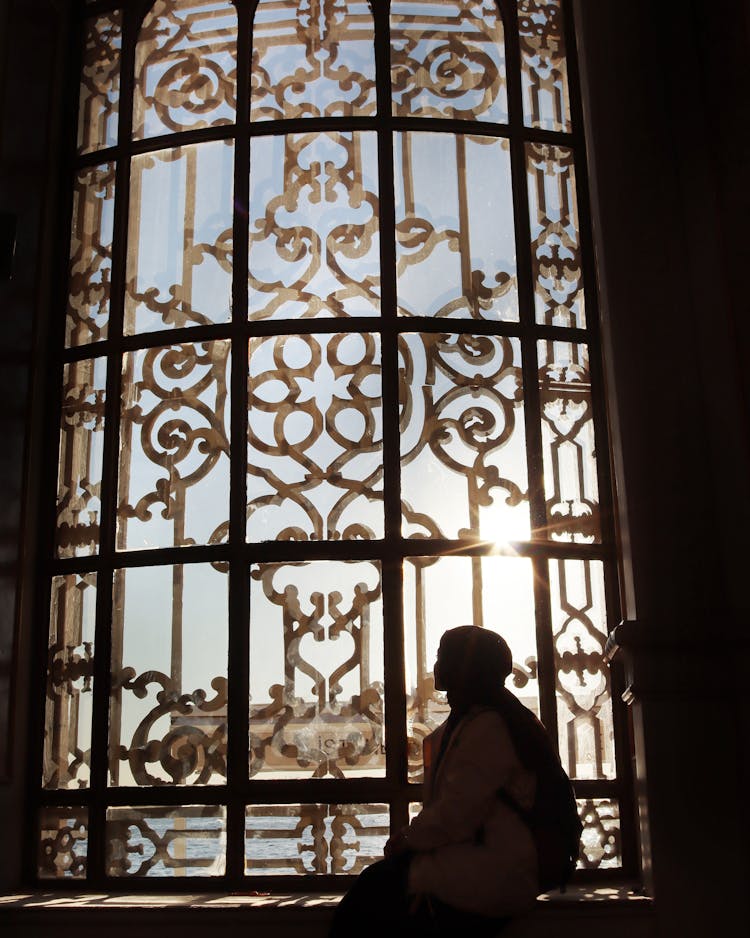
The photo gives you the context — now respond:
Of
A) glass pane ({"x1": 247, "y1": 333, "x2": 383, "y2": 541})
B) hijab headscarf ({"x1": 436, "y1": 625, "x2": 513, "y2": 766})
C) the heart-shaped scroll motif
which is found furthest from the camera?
glass pane ({"x1": 247, "y1": 333, "x2": 383, "y2": 541})

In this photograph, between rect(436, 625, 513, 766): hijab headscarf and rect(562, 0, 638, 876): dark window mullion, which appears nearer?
rect(436, 625, 513, 766): hijab headscarf

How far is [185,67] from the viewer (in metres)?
3.59

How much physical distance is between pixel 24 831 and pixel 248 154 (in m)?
2.14

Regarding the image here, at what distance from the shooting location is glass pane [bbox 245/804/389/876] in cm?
296

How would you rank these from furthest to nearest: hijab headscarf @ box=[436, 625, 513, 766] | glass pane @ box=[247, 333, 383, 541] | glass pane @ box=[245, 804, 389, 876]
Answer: glass pane @ box=[247, 333, 383, 541], glass pane @ box=[245, 804, 389, 876], hijab headscarf @ box=[436, 625, 513, 766]

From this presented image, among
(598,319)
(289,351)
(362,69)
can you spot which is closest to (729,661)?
(598,319)

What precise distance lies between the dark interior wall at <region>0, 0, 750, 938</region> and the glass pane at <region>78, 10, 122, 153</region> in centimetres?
16

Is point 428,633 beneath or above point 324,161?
beneath

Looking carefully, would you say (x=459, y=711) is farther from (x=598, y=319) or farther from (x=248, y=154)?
(x=248, y=154)

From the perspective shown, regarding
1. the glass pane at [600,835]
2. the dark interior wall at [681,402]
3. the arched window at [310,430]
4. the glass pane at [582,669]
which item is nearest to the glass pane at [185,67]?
the arched window at [310,430]

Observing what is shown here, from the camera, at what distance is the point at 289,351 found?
331 cm

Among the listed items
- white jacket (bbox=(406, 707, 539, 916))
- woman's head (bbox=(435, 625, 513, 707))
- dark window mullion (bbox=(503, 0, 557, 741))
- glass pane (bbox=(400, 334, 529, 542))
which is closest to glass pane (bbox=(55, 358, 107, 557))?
glass pane (bbox=(400, 334, 529, 542))

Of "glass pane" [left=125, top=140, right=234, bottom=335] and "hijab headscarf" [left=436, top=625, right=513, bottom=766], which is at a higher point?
"glass pane" [left=125, top=140, right=234, bottom=335]

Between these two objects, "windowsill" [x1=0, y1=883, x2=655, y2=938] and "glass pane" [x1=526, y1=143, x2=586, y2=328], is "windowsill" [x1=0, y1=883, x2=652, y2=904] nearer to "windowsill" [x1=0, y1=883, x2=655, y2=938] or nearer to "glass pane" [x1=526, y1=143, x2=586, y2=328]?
"windowsill" [x1=0, y1=883, x2=655, y2=938]
